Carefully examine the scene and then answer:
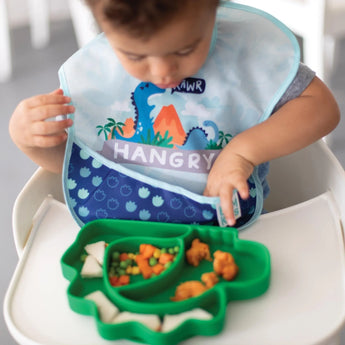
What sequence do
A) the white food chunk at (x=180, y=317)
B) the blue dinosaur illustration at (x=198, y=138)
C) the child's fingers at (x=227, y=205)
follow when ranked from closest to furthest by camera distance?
the white food chunk at (x=180, y=317) → the child's fingers at (x=227, y=205) → the blue dinosaur illustration at (x=198, y=138)

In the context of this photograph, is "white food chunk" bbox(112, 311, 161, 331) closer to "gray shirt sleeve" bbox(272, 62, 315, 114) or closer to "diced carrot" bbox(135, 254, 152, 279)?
"diced carrot" bbox(135, 254, 152, 279)

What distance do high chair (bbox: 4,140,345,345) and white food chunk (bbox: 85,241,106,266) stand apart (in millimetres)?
45

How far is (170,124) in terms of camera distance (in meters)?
0.77

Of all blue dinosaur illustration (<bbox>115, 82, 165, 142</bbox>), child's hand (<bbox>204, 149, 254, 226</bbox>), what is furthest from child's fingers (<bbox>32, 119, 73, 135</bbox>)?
child's hand (<bbox>204, 149, 254, 226</bbox>)

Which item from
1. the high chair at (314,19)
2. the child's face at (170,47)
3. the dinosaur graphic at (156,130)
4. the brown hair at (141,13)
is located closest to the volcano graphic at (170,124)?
the dinosaur graphic at (156,130)

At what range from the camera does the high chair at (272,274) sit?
55 centimetres

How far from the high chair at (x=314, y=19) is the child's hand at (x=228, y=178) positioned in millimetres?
720

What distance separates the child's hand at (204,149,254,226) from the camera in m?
0.64

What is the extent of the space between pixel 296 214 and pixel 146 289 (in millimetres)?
235

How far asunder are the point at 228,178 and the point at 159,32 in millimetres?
197

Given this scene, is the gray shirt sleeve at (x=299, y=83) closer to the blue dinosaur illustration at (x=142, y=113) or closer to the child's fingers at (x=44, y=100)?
the blue dinosaur illustration at (x=142, y=113)

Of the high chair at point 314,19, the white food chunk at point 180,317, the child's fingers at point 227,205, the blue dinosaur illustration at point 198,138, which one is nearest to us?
the white food chunk at point 180,317

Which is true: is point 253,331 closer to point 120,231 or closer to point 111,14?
point 120,231

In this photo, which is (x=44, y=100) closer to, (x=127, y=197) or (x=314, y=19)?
(x=127, y=197)
